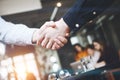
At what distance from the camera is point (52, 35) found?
5.04ft

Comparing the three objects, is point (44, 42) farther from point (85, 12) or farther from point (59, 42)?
point (85, 12)

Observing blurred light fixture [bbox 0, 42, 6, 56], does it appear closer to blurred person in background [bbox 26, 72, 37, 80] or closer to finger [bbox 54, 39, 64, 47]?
blurred person in background [bbox 26, 72, 37, 80]

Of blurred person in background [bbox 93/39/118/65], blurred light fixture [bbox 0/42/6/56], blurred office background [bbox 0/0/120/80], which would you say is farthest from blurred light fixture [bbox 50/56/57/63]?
blurred person in background [bbox 93/39/118/65]

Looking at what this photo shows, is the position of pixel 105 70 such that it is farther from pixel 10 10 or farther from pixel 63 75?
pixel 10 10

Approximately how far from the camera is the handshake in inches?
60.2

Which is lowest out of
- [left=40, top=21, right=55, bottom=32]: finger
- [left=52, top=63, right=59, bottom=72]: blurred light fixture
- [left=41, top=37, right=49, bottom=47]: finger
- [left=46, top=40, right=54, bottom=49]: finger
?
[left=52, top=63, right=59, bottom=72]: blurred light fixture

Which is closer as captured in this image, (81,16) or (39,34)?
(81,16)

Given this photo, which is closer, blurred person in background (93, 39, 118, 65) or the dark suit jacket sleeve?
the dark suit jacket sleeve

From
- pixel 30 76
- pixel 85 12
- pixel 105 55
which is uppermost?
pixel 85 12

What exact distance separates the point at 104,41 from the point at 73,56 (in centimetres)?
255

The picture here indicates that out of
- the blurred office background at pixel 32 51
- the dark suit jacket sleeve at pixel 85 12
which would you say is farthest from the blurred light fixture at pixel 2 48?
the dark suit jacket sleeve at pixel 85 12

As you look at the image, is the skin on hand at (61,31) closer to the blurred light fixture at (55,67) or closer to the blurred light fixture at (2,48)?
the blurred light fixture at (55,67)

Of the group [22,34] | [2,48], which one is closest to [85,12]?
[22,34]

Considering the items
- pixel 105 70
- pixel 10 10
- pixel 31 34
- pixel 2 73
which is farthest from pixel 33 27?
pixel 105 70
